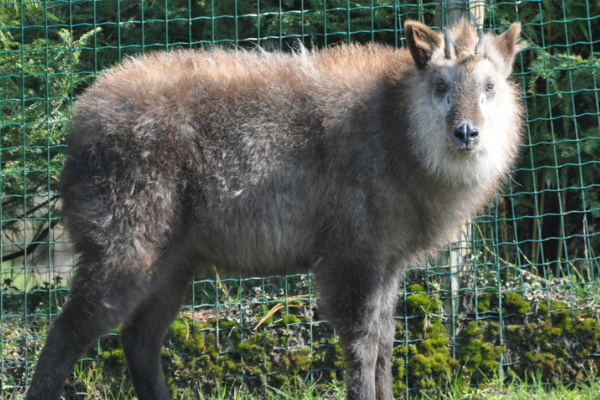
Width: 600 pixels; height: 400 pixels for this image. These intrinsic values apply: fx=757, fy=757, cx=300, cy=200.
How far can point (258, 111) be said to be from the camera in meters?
5.38

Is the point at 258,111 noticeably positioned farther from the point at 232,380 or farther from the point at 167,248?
the point at 232,380

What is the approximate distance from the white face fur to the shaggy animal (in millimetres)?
12

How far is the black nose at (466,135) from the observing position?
4941 millimetres

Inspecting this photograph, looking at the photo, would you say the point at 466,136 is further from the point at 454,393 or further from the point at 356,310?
the point at 454,393

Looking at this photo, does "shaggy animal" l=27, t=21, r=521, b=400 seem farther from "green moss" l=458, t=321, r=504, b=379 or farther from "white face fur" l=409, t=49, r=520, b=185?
"green moss" l=458, t=321, r=504, b=379

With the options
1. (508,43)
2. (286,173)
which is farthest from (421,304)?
(508,43)

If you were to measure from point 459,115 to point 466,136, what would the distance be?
0.52 feet

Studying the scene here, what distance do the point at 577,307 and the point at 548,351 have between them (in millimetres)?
472

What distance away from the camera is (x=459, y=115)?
4996 millimetres

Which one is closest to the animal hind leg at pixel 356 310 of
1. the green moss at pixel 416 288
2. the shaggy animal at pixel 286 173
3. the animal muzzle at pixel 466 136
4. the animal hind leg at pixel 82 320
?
the shaggy animal at pixel 286 173

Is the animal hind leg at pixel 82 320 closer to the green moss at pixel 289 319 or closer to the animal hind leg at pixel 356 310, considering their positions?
the animal hind leg at pixel 356 310

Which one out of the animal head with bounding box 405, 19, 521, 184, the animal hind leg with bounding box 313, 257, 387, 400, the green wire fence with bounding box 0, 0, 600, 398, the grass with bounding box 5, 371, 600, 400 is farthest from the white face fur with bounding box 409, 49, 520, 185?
the grass with bounding box 5, 371, 600, 400

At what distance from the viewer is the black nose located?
494 cm

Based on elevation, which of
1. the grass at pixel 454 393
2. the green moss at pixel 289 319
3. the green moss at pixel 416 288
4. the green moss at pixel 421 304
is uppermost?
the green moss at pixel 416 288
